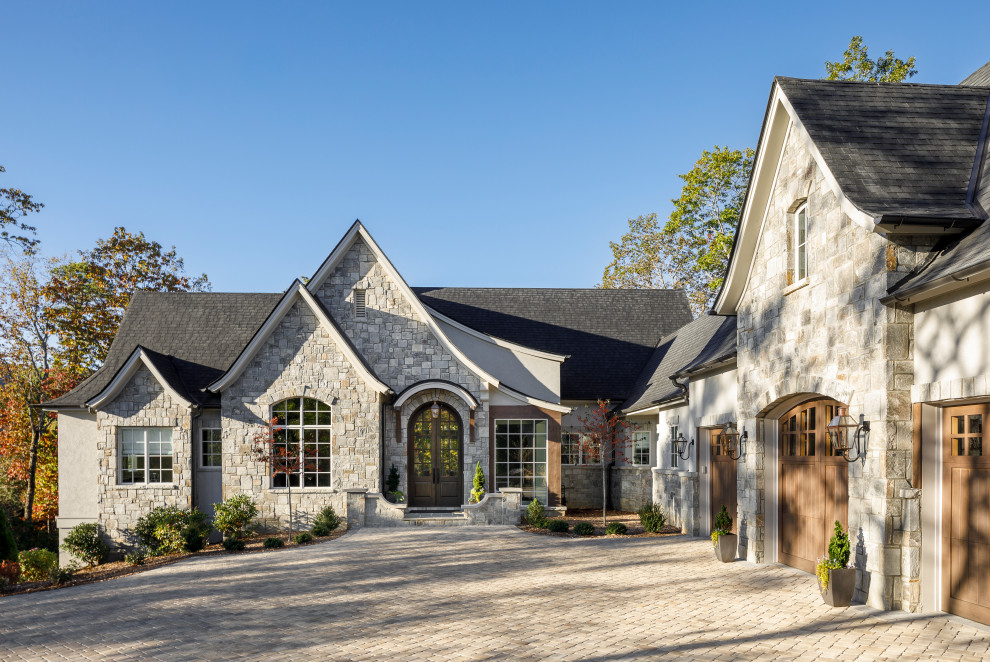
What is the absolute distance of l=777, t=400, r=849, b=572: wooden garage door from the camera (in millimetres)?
10484

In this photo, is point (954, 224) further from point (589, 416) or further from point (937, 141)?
point (589, 416)

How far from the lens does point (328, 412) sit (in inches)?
734

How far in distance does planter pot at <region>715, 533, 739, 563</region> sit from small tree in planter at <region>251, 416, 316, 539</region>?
9.92m

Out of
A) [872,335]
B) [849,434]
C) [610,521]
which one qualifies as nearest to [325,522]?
[610,521]

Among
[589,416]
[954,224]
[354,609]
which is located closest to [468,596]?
[354,609]

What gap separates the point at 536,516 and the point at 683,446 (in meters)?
3.87

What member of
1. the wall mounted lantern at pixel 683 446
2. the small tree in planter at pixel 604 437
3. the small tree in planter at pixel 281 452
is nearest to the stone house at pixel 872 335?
the wall mounted lantern at pixel 683 446

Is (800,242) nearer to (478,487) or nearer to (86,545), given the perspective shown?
(478,487)

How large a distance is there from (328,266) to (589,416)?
30.3ft

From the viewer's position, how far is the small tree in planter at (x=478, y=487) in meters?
19.0

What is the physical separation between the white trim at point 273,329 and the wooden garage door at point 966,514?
12.7 meters

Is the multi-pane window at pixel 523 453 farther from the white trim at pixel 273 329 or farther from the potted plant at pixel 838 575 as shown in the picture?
the potted plant at pixel 838 575

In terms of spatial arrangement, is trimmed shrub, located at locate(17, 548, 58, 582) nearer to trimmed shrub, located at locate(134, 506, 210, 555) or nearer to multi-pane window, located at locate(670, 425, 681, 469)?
trimmed shrub, located at locate(134, 506, 210, 555)

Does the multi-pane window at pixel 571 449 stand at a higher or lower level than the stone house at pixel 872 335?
lower
